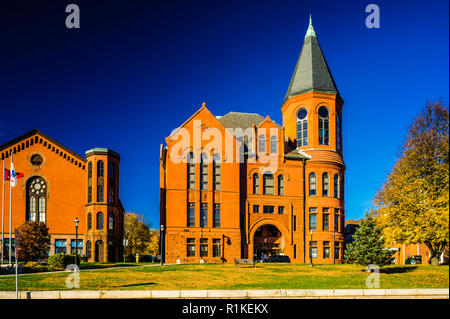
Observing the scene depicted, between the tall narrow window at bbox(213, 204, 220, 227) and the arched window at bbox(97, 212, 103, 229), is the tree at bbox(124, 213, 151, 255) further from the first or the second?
the tall narrow window at bbox(213, 204, 220, 227)

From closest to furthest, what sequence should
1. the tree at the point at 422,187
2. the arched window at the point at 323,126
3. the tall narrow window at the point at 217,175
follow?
the tree at the point at 422,187
the tall narrow window at the point at 217,175
the arched window at the point at 323,126

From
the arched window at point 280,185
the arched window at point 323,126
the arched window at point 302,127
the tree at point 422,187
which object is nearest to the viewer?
the tree at point 422,187

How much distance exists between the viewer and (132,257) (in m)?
64.3

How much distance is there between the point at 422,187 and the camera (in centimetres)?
3353

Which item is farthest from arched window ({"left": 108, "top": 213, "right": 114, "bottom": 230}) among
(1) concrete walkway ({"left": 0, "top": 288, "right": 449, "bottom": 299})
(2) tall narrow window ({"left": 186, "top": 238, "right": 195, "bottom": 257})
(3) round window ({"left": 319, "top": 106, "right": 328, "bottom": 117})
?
(1) concrete walkway ({"left": 0, "top": 288, "right": 449, "bottom": 299})

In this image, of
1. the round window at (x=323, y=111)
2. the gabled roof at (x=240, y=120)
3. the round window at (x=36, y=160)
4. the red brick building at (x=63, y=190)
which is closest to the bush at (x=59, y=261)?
the red brick building at (x=63, y=190)

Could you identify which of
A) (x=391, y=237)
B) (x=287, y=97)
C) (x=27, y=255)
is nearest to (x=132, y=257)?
(x=27, y=255)

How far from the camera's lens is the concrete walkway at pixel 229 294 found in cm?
2116

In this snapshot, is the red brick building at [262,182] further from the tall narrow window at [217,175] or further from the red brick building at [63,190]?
the red brick building at [63,190]

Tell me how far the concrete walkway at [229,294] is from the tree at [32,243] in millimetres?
28176

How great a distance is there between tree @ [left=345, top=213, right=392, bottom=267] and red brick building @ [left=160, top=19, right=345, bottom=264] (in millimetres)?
22839

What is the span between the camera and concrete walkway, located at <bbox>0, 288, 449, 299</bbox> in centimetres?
2116
